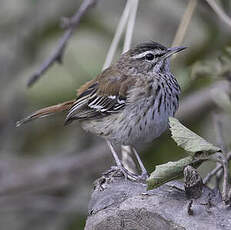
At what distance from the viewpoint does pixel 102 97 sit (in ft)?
18.2

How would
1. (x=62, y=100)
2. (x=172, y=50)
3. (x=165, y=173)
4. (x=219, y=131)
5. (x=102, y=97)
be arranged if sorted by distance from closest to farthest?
(x=165, y=173) < (x=219, y=131) < (x=172, y=50) < (x=102, y=97) < (x=62, y=100)

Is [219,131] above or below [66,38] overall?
below

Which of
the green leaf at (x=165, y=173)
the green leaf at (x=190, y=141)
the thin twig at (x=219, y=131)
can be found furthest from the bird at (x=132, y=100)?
the green leaf at (x=165, y=173)

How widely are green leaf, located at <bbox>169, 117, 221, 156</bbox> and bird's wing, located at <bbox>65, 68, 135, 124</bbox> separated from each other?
1.92m

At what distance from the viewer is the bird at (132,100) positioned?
520 centimetres

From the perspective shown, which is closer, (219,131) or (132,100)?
(219,131)

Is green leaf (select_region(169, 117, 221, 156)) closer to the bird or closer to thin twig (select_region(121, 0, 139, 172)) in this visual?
thin twig (select_region(121, 0, 139, 172))

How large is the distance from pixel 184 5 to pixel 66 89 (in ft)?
5.08

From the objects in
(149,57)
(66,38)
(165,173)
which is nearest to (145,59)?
(149,57)

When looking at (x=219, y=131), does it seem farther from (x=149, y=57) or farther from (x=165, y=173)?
(x=165, y=173)

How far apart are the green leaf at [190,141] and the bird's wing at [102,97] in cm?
192

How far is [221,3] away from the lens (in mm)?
5902

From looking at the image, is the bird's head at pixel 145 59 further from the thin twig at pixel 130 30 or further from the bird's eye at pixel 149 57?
the thin twig at pixel 130 30

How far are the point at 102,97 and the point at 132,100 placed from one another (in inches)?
14.9
